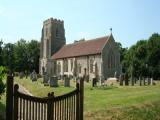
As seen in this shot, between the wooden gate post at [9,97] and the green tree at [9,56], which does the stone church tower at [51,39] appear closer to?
the green tree at [9,56]

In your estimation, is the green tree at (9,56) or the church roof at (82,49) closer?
the church roof at (82,49)

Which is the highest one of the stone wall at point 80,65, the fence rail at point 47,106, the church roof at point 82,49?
the church roof at point 82,49

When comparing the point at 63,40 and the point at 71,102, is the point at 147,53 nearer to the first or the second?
the point at 63,40

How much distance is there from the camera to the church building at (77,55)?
55.3 metres

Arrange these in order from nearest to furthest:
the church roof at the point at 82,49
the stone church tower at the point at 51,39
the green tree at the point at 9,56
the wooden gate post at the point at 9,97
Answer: the wooden gate post at the point at 9,97
the church roof at the point at 82,49
the stone church tower at the point at 51,39
the green tree at the point at 9,56

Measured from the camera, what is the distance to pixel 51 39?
252ft

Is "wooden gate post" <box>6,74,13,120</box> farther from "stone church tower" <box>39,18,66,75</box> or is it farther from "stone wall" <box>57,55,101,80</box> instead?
"stone church tower" <box>39,18,66,75</box>

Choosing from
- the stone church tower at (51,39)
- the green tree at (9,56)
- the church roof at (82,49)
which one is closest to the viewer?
the church roof at (82,49)

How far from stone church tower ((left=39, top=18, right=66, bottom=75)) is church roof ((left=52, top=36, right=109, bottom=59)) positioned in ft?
10.4

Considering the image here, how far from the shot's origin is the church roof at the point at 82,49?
57094 millimetres

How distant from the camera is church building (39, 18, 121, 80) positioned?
55.3 meters

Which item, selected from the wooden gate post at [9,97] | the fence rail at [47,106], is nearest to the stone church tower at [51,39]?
the fence rail at [47,106]

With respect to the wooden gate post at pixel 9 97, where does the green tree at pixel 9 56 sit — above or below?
above

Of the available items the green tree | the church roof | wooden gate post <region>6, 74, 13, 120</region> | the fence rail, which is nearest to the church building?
the church roof
